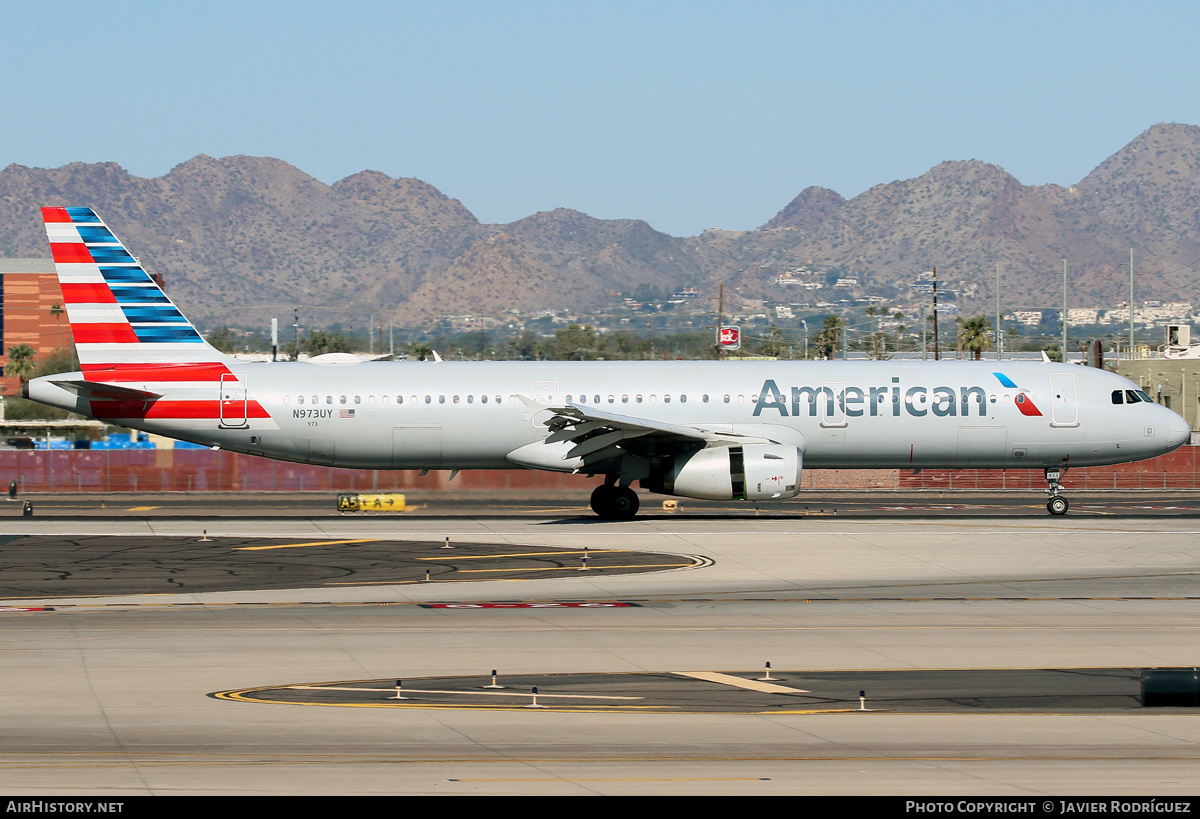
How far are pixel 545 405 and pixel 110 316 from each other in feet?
43.9

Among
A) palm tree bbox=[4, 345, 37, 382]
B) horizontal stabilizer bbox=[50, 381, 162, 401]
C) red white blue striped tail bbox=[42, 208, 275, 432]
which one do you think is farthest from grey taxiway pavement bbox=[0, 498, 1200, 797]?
palm tree bbox=[4, 345, 37, 382]

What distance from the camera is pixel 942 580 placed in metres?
27.2

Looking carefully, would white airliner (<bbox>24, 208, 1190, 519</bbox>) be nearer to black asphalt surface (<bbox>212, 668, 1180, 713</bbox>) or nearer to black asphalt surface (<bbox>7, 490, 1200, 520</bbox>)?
black asphalt surface (<bbox>7, 490, 1200, 520</bbox>)

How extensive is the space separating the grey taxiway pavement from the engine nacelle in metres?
3.32

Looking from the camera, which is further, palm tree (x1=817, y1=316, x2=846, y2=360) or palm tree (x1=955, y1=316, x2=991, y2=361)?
palm tree (x1=817, y1=316, x2=846, y2=360)

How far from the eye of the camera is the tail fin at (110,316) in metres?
38.4

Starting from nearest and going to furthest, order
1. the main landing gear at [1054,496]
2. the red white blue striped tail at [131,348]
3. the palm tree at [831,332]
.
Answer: the red white blue striped tail at [131,348]
the main landing gear at [1054,496]
the palm tree at [831,332]

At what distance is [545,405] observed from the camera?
37.9 metres

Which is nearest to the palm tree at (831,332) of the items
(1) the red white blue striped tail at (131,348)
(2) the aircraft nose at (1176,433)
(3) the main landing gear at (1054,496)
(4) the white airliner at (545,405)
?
(3) the main landing gear at (1054,496)

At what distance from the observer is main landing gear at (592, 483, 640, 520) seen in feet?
125

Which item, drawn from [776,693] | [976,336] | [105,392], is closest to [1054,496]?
[776,693]

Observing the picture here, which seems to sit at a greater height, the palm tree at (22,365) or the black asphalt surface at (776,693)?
the palm tree at (22,365)

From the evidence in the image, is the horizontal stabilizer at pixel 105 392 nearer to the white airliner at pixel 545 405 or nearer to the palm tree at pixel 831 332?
the white airliner at pixel 545 405

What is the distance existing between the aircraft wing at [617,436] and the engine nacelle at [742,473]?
577 mm
